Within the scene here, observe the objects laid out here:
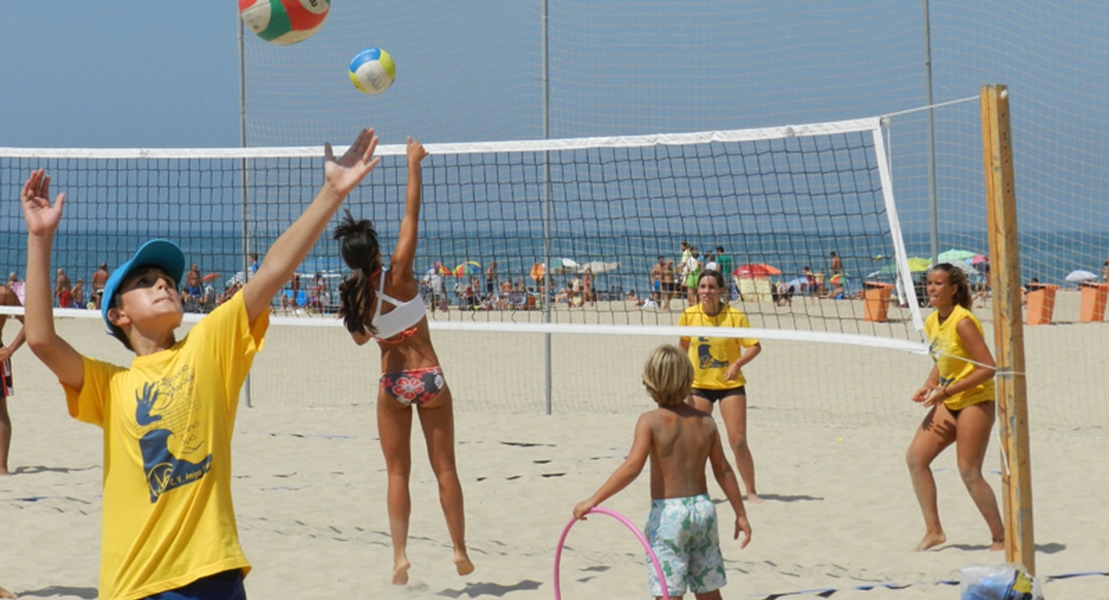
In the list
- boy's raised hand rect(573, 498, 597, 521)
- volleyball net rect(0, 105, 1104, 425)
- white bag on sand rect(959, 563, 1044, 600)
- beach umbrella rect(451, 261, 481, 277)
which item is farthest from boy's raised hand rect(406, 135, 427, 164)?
white bag on sand rect(959, 563, 1044, 600)

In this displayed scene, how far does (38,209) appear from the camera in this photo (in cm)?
271

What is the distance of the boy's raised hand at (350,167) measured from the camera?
8.95 feet

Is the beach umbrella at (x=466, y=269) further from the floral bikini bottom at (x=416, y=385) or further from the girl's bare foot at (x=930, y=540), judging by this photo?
the girl's bare foot at (x=930, y=540)

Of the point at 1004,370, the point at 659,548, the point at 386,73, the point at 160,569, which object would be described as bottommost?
the point at 659,548

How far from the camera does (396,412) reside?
18.0 feet

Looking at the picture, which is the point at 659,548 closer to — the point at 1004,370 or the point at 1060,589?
the point at 1004,370

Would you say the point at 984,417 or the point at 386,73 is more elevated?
A: the point at 386,73

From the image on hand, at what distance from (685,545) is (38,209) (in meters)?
2.42

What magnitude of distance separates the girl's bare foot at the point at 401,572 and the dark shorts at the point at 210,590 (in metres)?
2.79

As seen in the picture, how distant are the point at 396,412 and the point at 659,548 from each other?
1698 millimetres

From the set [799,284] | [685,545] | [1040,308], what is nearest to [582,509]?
[685,545]

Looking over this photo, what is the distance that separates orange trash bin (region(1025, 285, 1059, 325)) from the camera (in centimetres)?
1702

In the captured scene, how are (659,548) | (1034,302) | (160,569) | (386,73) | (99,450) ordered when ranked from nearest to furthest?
(160,569) → (659,548) → (386,73) → (99,450) → (1034,302)

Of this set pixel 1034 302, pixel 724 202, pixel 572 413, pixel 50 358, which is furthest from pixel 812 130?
pixel 1034 302
